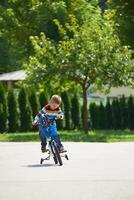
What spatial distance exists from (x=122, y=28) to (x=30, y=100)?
6.65m

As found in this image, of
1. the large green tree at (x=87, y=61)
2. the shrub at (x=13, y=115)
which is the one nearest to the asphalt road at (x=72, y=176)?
Result: the large green tree at (x=87, y=61)

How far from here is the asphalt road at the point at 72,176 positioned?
1208 centimetres

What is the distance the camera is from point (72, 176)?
48.7 ft

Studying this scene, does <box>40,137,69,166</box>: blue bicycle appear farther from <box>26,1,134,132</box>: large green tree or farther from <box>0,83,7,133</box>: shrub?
<box>0,83,7,133</box>: shrub

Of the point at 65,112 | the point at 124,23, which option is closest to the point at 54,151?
the point at 65,112

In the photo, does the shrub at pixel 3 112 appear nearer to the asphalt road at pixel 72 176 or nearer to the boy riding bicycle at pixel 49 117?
the asphalt road at pixel 72 176

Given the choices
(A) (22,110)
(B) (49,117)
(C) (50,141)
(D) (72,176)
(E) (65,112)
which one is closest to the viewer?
(D) (72,176)

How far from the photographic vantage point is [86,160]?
18734mm

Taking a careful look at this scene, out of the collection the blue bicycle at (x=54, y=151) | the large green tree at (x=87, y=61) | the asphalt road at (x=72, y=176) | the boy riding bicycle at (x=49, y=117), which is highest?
the large green tree at (x=87, y=61)

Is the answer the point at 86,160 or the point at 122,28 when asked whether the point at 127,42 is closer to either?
the point at 122,28

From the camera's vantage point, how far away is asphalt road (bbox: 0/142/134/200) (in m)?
12.1

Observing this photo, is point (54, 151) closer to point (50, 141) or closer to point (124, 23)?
point (50, 141)

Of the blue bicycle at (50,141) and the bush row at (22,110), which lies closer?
the blue bicycle at (50,141)

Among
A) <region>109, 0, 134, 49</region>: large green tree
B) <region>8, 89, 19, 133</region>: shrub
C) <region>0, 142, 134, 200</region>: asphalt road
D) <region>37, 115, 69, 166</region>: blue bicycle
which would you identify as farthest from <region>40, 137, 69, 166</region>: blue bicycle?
<region>109, 0, 134, 49</region>: large green tree
